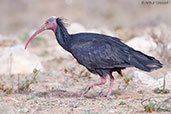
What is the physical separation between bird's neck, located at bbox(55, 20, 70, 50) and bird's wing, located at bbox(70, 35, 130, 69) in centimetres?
28

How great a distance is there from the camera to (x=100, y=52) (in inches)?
288

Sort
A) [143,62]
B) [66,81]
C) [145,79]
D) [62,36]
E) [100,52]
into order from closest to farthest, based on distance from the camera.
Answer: [143,62] → [100,52] → [62,36] → [145,79] → [66,81]

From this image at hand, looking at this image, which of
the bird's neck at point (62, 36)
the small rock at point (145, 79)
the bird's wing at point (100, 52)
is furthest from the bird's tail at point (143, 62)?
the bird's neck at point (62, 36)

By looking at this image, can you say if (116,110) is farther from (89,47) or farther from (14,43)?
(14,43)

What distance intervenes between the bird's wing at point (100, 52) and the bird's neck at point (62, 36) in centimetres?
28

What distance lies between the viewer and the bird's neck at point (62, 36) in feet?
25.4

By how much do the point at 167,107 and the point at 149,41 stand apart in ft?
18.7

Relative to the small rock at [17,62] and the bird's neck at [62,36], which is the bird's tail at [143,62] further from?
the small rock at [17,62]

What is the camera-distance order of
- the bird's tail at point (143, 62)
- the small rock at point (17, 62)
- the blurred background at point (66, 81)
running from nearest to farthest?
the blurred background at point (66, 81)
the bird's tail at point (143, 62)
the small rock at point (17, 62)

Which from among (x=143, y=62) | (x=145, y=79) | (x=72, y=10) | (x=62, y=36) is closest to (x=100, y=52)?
(x=143, y=62)

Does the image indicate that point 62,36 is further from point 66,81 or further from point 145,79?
point 145,79

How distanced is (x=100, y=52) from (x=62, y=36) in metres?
0.97

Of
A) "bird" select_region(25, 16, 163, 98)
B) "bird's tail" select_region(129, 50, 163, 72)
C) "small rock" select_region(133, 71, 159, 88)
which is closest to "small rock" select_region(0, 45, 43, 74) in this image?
"small rock" select_region(133, 71, 159, 88)

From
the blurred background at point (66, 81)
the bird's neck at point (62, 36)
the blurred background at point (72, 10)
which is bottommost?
the blurred background at point (66, 81)
